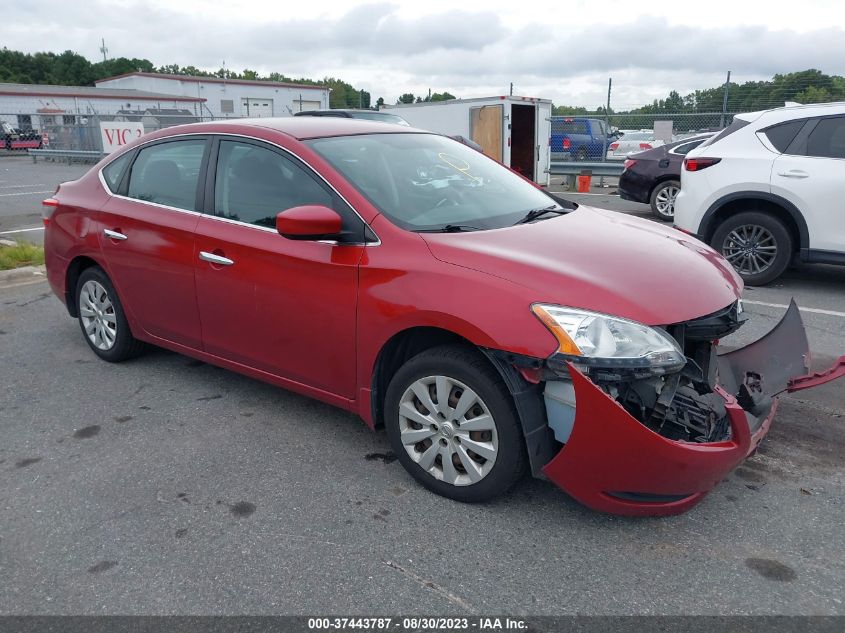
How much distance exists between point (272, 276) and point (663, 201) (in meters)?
9.45

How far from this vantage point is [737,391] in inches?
133

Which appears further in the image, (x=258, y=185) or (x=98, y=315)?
(x=98, y=315)

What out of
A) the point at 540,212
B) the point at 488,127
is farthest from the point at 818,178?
the point at 488,127

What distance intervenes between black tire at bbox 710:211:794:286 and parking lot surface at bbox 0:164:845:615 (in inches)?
117

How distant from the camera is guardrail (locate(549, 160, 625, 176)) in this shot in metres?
14.9

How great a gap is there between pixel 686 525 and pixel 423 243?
1.64m

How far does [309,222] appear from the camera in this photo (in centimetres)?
318

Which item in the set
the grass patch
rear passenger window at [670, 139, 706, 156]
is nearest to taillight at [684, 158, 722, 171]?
rear passenger window at [670, 139, 706, 156]

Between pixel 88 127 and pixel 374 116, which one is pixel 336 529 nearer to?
pixel 374 116

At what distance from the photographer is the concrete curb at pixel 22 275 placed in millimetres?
7270

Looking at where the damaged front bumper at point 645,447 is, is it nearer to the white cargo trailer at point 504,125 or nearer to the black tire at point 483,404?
the black tire at point 483,404

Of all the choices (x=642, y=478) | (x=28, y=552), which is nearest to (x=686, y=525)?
(x=642, y=478)

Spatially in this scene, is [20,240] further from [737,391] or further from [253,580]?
[737,391]

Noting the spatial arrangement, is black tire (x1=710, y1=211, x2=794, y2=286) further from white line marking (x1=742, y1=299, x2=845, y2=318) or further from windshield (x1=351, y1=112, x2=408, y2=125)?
windshield (x1=351, y1=112, x2=408, y2=125)
